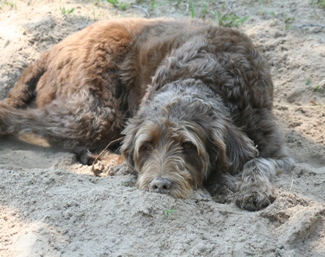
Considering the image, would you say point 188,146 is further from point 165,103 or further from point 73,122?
point 73,122

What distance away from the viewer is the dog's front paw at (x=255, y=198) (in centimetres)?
476

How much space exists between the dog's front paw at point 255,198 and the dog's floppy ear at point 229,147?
424 millimetres

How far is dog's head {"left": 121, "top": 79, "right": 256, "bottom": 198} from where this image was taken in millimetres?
4944

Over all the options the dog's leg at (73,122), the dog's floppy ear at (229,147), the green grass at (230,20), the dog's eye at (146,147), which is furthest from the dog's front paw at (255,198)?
the green grass at (230,20)

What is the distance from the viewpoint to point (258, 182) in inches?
196

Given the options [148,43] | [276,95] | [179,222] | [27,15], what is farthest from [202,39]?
[27,15]

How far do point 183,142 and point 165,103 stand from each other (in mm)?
431

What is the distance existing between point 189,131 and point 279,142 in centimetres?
112

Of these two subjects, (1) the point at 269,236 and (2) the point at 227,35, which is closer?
(1) the point at 269,236

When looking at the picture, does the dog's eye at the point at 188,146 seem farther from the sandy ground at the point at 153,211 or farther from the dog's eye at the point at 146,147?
the sandy ground at the point at 153,211

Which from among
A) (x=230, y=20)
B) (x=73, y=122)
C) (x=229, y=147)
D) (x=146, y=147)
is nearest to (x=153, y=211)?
(x=146, y=147)

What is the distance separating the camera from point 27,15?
859 centimetres

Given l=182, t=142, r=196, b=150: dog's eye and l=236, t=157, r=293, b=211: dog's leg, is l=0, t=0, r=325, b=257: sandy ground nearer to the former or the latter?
l=236, t=157, r=293, b=211: dog's leg

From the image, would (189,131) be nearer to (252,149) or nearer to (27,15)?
(252,149)
